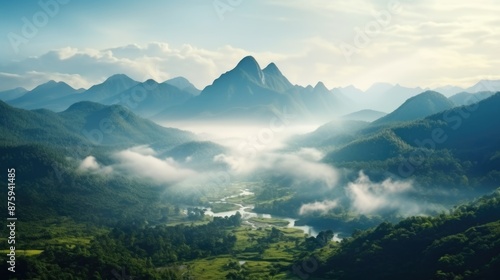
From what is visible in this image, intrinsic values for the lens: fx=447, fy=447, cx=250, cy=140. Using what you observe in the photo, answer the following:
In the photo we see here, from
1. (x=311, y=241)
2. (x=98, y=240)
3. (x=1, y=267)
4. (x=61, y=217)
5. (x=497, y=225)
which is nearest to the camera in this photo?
(x=1, y=267)

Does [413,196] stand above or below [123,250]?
above

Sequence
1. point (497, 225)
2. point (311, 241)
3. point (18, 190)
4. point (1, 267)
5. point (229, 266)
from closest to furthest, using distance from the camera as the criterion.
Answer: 1. point (1, 267)
2. point (497, 225)
3. point (229, 266)
4. point (311, 241)
5. point (18, 190)

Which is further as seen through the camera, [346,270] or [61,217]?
[61,217]

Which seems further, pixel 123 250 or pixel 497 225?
pixel 123 250

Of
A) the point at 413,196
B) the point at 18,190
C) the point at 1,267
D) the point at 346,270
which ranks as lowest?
the point at 346,270

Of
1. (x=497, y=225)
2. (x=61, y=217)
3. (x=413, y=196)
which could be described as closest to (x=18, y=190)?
(x=61, y=217)

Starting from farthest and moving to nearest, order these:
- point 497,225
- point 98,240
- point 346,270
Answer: point 98,240, point 346,270, point 497,225

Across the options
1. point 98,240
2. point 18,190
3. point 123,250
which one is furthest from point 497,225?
point 18,190

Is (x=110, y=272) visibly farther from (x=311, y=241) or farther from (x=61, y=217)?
(x=61, y=217)

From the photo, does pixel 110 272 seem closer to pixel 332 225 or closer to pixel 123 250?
pixel 123 250
